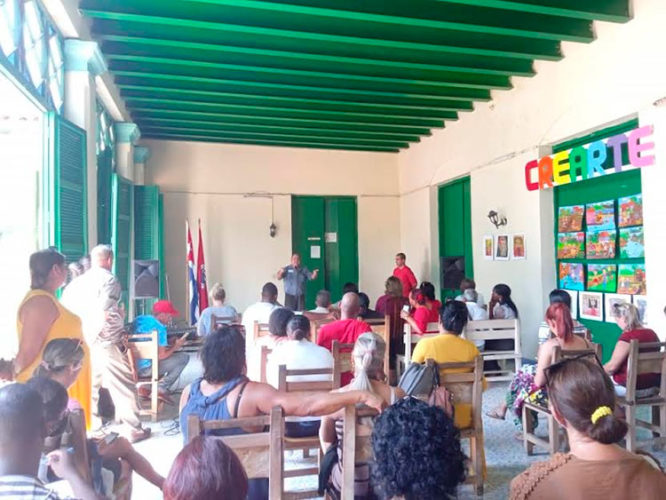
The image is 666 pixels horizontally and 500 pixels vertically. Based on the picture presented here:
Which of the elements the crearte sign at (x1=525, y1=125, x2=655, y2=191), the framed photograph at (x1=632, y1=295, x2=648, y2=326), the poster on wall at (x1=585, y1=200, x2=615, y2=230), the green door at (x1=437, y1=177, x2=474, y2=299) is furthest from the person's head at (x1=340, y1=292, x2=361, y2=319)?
the green door at (x1=437, y1=177, x2=474, y2=299)

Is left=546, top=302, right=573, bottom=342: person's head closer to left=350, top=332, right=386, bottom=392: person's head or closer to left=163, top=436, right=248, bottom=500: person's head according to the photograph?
left=350, top=332, right=386, bottom=392: person's head

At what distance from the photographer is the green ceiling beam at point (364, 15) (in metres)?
4.34

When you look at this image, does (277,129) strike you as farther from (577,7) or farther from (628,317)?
(628,317)

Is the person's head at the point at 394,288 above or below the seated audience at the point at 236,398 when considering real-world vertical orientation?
above

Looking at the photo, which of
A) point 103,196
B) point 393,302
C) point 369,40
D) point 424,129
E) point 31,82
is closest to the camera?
point 31,82

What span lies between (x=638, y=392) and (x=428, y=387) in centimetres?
169

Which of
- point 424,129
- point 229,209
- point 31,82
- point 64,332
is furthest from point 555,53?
point 229,209

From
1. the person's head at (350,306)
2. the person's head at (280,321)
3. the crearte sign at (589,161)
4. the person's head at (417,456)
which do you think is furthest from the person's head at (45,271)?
the crearte sign at (589,161)

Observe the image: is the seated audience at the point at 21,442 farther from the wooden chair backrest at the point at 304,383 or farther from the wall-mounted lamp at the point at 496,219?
the wall-mounted lamp at the point at 496,219

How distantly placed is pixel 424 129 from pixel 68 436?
24.9 feet

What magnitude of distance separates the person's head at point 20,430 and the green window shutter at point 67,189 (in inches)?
102

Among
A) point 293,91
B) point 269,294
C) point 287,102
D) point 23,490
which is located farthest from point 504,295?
point 23,490

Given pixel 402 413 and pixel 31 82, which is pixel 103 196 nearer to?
pixel 31 82

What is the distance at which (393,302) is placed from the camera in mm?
5309
